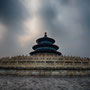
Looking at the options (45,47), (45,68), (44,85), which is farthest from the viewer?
(45,47)

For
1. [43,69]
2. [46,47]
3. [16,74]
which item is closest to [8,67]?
[16,74]

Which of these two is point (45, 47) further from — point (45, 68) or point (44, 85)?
point (44, 85)

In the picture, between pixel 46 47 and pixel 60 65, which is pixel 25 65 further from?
pixel 46 47

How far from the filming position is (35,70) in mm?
9367

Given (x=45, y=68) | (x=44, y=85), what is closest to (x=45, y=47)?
(x=45, y=68)

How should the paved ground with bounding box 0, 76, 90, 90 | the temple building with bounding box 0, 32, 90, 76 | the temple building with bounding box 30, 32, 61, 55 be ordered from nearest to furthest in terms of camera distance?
the paved ground with bounding box 0, 76, 90, 90 < the temple building with bounding box 0, 32, 90, 76 < the temple building with bounding box 30, 32, 61, 55

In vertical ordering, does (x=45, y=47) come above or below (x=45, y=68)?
above

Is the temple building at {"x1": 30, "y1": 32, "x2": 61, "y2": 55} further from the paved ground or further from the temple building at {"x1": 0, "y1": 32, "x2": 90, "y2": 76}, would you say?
the paved ground

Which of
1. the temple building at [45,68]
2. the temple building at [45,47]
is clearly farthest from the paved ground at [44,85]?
the temple building at [45,47]

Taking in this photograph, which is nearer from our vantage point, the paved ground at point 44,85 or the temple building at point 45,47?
the paved ground at point 44,85

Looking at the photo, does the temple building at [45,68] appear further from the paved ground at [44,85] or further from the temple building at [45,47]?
the temple building at [45,47]

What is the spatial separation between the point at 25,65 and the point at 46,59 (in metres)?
2.48

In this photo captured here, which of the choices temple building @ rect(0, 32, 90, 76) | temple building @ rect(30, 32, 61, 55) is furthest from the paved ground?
temple building @ rect(30, 32, 61, 55)

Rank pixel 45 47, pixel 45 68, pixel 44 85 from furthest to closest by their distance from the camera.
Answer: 1. pixel 45 47
2. pixel 45 68
3. pixel 44 85
